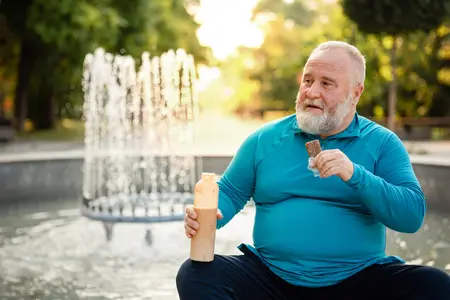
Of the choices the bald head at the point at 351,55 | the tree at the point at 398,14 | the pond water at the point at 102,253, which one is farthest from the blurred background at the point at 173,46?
the bald head at the point at 351,55

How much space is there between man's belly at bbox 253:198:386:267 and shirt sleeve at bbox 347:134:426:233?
0.14 metres

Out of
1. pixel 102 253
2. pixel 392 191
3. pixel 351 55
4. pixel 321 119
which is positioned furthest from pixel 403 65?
pixel 392 191

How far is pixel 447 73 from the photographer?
24.5 metres

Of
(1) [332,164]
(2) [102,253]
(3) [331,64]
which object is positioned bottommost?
(2) [102,253]

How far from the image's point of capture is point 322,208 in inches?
105

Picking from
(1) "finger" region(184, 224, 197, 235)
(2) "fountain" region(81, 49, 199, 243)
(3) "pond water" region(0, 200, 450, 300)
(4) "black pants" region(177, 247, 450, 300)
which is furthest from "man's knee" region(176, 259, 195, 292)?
(2) "fountain" region(81, 49, 199, 243)

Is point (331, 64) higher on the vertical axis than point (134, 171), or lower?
higher

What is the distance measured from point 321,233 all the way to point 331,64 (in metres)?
0.64

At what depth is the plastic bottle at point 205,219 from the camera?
8.21 ft

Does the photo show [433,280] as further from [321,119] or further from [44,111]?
[44,111]

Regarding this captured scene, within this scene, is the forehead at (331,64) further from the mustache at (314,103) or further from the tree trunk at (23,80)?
the tree trunk at (23,80)

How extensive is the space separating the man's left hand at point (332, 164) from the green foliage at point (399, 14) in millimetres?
10680

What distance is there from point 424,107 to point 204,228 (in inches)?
897

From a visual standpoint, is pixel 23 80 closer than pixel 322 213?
No
